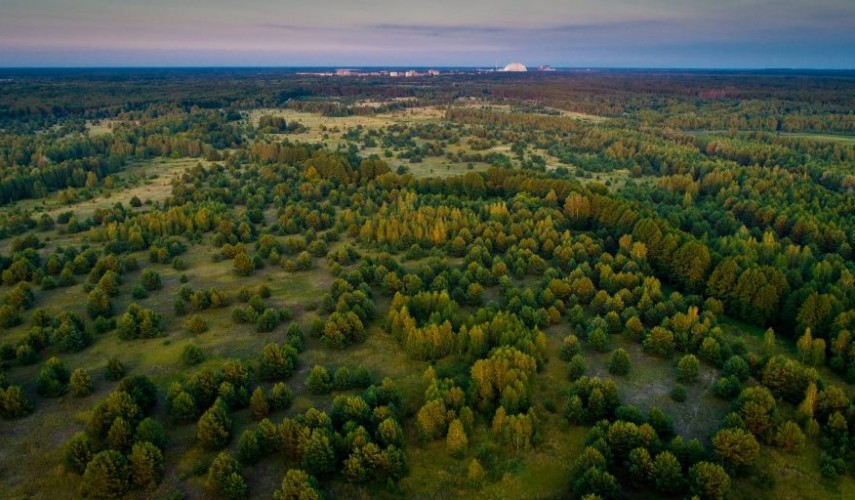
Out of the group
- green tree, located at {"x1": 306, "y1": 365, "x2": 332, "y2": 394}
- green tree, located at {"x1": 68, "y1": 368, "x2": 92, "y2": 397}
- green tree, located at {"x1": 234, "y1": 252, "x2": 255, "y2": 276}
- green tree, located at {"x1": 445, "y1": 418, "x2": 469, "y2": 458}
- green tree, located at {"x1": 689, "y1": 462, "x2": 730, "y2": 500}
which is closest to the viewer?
green tree, located at {"x1": 689, "y1": 462, "x2": 730, "y2": 500}

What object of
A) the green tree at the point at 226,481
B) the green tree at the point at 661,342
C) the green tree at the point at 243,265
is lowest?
the green tree at the point at 226,481

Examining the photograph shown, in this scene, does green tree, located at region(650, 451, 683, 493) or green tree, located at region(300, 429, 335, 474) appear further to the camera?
green tree, located at region(300, 429, 335, 474)

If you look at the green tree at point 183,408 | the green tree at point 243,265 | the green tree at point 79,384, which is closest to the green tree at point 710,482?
the green tree at point 183,408

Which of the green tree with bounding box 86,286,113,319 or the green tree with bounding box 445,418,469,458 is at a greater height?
the green tree with bounding box 86,286,113,319

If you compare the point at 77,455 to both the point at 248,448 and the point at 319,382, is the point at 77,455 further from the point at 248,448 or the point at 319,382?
the point at 319,382

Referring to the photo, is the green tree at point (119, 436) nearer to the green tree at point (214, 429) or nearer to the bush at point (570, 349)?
the green tree at point (214, 429)

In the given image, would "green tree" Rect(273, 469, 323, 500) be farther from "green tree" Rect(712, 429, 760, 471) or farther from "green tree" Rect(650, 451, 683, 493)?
"green tree" Rect(712, 429, 760, 471)

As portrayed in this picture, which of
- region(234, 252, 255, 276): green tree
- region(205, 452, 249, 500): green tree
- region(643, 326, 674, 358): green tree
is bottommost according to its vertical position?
region(205, 452, 249, 500): green tree

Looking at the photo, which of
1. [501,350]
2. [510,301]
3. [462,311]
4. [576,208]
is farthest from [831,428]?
[576,208]

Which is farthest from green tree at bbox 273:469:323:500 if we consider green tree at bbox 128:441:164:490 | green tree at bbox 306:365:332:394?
green tree at bbox 306:365:332:394

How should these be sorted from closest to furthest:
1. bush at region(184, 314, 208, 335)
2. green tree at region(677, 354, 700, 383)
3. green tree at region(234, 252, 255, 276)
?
green tree at region(677, 354, 700, 383) → bush at region(184, 314, 208, 335) → green tree at region(234, 252, 255, 276)

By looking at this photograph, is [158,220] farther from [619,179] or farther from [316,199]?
[619,179]
